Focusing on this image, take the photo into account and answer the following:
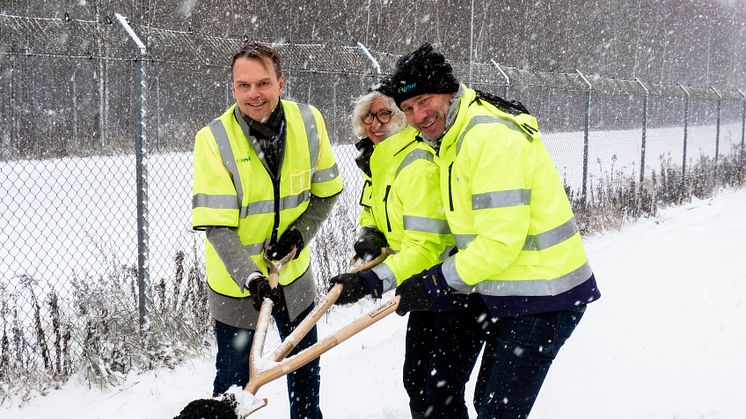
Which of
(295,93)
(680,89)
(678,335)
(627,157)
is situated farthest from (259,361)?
(627,157)

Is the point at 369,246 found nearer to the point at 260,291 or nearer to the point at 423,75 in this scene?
the point at 260,291

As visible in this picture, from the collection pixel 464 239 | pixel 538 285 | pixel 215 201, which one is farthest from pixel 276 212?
pixel 538 285

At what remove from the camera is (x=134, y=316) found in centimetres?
476

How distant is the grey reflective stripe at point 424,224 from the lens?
263 cm

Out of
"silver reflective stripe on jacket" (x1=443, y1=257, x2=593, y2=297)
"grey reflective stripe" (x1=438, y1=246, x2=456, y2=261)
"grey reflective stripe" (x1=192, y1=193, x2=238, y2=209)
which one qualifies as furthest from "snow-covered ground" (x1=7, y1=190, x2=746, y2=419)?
"grey reflective stripe" (x1=192, y1=193, x2=238, y2=209)

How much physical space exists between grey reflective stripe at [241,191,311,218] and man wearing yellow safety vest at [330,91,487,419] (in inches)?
14.5

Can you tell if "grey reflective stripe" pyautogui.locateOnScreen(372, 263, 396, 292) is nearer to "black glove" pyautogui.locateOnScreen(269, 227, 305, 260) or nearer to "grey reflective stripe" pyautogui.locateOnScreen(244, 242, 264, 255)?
"black glove" pyautogui.locateOnScreen(269, 227, 305, 260)

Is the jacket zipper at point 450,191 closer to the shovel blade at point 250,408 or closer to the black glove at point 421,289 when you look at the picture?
the black glove at point 421,289

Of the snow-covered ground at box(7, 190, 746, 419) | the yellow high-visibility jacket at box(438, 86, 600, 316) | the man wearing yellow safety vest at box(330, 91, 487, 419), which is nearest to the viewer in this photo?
the yellow high-visibility jacket at box(438, 86, 600, 316)

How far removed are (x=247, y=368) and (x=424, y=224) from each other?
107 centimetres

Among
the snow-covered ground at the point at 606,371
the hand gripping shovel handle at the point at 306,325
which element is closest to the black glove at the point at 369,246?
the hand gripping shovel handle at the point at 306,325

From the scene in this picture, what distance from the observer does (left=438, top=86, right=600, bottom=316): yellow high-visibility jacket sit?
220 cm

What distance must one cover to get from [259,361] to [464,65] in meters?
6.89

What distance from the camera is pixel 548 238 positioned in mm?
2309
